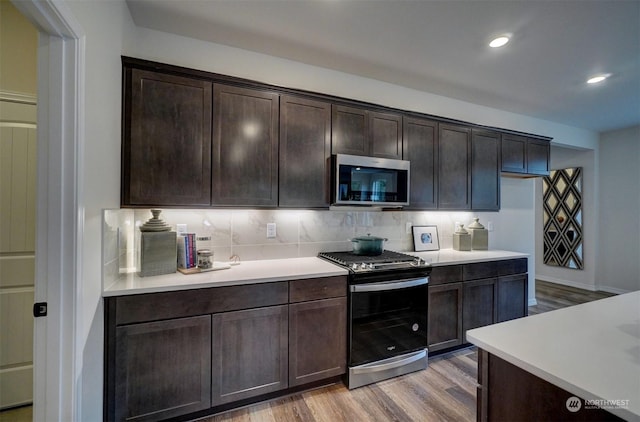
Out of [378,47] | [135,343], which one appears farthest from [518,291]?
[135,343]

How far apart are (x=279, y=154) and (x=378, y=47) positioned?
1246 mm

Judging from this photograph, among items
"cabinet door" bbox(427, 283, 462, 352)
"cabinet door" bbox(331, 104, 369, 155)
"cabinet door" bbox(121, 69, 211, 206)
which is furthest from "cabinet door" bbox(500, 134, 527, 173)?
"cabinet door" bbox(121, 69, 211, 206)

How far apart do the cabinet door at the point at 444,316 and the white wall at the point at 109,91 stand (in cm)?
202

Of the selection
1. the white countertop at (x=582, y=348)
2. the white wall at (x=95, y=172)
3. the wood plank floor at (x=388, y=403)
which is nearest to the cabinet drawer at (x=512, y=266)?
the wood plank floor at (x=388, y=403)

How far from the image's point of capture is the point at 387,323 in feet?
7.43

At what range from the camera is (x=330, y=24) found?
2047mm

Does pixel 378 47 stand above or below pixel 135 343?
above

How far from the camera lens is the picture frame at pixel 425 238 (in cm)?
316

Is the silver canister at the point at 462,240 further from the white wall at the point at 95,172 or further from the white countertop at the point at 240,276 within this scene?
the white wall at the point at 95,172

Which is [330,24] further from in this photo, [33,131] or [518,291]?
[518,291]

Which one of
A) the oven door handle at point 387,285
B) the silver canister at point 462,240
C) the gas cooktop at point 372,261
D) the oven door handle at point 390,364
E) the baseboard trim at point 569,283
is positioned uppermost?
the silver canister at point 462,240

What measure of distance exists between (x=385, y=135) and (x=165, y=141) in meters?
1.90

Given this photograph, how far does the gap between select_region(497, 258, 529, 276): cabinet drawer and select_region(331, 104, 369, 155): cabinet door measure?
1.91 metres

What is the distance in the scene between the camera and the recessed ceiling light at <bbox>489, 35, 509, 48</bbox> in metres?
2.14
